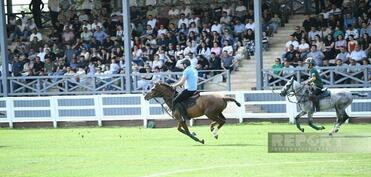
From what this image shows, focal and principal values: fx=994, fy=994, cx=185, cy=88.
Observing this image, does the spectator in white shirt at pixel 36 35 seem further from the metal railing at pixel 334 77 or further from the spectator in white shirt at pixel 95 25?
the metal railing at pixel 334 77

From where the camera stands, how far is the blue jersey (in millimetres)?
25266

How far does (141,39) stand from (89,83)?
326 centimetres

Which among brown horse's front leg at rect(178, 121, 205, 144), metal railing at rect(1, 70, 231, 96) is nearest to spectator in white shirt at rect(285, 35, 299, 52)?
metal railing at rect(1, 70, 231, 96)

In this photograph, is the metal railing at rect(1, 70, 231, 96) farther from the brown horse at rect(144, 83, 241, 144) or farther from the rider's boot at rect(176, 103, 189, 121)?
the rider's boot at rect(176, 103, 189, 121)

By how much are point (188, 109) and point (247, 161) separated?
5.77 metres

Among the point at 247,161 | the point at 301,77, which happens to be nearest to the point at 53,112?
the point at 301,77

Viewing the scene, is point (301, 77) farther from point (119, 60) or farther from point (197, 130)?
point (119, 60)

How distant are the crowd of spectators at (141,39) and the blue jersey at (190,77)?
32.0ft

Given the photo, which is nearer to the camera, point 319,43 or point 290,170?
point 290,170

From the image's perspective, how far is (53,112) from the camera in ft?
117

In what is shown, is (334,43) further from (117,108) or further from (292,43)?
(117,108)

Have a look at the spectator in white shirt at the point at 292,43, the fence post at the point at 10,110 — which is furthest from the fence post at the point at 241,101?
the fence post at the point at 10,110

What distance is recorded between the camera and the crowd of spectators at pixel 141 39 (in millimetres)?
36781

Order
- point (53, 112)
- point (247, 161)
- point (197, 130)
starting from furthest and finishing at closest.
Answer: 1. point (53, 112)
2. point (197, 130)
3. point (247, 161)
